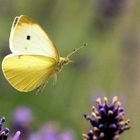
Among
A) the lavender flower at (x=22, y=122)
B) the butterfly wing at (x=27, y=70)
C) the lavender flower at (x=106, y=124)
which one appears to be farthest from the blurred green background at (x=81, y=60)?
the lavender flower at (x=106, y=124)

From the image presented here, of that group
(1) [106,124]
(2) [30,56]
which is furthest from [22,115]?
(1) [106,124]

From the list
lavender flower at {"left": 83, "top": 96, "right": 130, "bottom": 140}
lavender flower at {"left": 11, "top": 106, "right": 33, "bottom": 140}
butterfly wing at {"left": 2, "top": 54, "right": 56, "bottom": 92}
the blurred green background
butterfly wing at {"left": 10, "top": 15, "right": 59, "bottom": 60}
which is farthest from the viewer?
the blurred green background

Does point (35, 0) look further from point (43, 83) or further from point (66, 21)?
point (43, 83)

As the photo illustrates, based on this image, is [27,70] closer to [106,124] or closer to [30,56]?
[30,56]

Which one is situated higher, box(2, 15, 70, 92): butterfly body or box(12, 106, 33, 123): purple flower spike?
box(12, 106, 33, 123): purple flower spike

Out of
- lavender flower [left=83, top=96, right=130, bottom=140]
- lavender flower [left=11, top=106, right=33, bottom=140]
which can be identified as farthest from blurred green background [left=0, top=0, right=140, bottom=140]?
lavender flower [left=83, top=96, right=130, bottom=140]

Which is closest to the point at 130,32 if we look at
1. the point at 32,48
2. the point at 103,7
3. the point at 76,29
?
the point at 76,29

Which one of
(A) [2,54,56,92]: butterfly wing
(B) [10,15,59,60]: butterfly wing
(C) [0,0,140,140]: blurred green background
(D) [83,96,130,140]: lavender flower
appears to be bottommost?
(D) [83,96,130,140]: lavender flower

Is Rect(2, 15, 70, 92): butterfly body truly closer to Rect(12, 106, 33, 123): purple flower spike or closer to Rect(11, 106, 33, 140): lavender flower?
Rect(11, 106, 33, 140): lavender flower

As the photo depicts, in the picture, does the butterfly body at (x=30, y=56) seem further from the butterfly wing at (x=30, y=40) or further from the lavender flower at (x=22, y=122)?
the lavender flower at (x=22, y=122)
